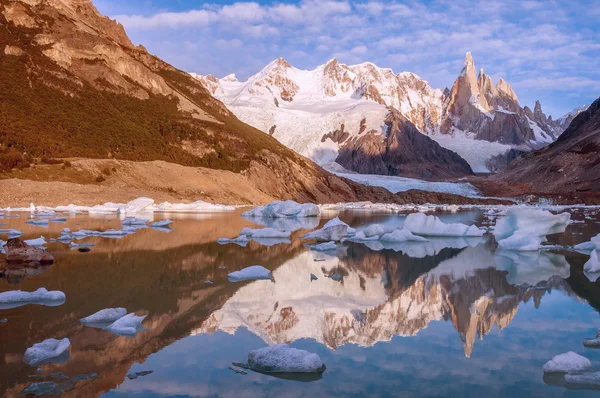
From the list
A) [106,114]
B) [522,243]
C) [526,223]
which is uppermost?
[106,114]

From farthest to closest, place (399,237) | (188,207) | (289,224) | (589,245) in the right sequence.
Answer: (188,207)
(289,224)
(399,237)
(589,245)

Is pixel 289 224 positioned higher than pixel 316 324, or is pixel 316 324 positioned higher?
pixel 316 324

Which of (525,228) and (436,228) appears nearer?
(525,228)

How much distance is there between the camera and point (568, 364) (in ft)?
21.4

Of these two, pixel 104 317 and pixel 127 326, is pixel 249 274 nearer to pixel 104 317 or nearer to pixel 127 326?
pixel 104 317

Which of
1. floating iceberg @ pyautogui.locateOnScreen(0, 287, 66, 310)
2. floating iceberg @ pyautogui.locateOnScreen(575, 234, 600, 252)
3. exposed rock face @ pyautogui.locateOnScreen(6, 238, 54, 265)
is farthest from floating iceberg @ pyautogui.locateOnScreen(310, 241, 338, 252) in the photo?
floating iceberg @ pyautogui.locateOnScreen(0, 287, 66, 310)

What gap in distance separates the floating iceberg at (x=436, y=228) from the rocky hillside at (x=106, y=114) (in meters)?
40.1

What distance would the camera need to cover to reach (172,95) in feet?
287

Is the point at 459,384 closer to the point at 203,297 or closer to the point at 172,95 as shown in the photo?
the point at 203,297

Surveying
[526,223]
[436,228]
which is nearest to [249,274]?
[526,223]

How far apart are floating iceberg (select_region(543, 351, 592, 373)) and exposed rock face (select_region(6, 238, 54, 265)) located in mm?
12563

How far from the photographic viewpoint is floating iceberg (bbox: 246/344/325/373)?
6.48 meters

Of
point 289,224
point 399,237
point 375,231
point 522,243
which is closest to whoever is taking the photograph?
point 522,243

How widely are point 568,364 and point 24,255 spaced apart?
13.3m
